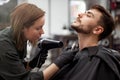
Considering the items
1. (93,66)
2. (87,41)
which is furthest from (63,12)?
(93,66)

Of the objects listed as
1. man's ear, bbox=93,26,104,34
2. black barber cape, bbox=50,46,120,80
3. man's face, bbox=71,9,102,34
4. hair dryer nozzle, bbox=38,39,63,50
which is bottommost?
black barber cape, bbox=50,46,120,80

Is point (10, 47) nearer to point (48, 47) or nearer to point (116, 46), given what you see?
point (48, 47)

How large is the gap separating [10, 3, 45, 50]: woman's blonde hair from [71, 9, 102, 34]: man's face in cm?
31

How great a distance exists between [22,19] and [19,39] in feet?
0.43

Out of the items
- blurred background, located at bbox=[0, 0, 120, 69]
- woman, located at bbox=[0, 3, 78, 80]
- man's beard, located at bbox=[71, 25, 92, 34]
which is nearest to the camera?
woman, located at bbox=[0, 3, 78, 80]

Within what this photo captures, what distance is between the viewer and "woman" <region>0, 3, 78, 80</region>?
1804mm

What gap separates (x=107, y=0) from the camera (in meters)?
6.16

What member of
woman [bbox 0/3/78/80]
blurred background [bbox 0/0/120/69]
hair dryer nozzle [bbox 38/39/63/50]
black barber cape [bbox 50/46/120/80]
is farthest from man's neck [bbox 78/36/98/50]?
blurred background [bbox 0/0/120/69]

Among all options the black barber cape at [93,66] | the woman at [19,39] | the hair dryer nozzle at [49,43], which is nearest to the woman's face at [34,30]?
the woman at [19,39]

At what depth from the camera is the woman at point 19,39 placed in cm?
180

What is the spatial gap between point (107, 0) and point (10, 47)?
463cm

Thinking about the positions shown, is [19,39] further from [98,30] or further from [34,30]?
[98,30]

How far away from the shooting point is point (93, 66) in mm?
1965

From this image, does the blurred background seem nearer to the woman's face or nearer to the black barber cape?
the black barber cape
